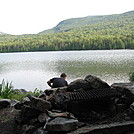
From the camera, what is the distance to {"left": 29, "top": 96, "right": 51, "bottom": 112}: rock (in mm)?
5020

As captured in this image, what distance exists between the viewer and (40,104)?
5.02 metres

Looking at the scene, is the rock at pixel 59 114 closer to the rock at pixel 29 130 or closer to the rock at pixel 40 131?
the rock at pixel 40 131

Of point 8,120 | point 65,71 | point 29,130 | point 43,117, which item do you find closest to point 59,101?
point 43,117

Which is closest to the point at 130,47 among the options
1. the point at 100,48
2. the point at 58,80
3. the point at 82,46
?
the point at 100,48

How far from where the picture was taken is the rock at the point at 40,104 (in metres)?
5.02

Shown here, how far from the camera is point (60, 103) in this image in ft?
16.9

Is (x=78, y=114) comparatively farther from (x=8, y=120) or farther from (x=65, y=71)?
(x=65, y=71)

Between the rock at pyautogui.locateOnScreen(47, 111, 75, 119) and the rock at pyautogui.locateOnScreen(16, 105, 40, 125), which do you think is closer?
the rock at pyautogui.locateOnScreen(47, 111, 75, 119)

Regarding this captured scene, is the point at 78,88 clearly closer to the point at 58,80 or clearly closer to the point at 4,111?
the point at 58,80

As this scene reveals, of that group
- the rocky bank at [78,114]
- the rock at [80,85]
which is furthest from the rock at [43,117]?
the rock at [80,85]

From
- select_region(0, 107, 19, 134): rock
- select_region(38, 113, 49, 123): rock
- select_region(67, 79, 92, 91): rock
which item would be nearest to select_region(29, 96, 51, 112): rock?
select_region(38, 113, 49, 123): rock

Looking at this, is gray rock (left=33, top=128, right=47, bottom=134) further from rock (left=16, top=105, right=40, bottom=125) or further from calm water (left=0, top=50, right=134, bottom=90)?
calm water (left=0, top=50, right=134, bottom=90)

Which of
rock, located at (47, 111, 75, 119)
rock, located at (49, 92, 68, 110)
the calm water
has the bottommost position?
the calm water

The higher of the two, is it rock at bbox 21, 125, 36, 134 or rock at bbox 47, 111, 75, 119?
rock at bbox 47, 111, 75, 119
